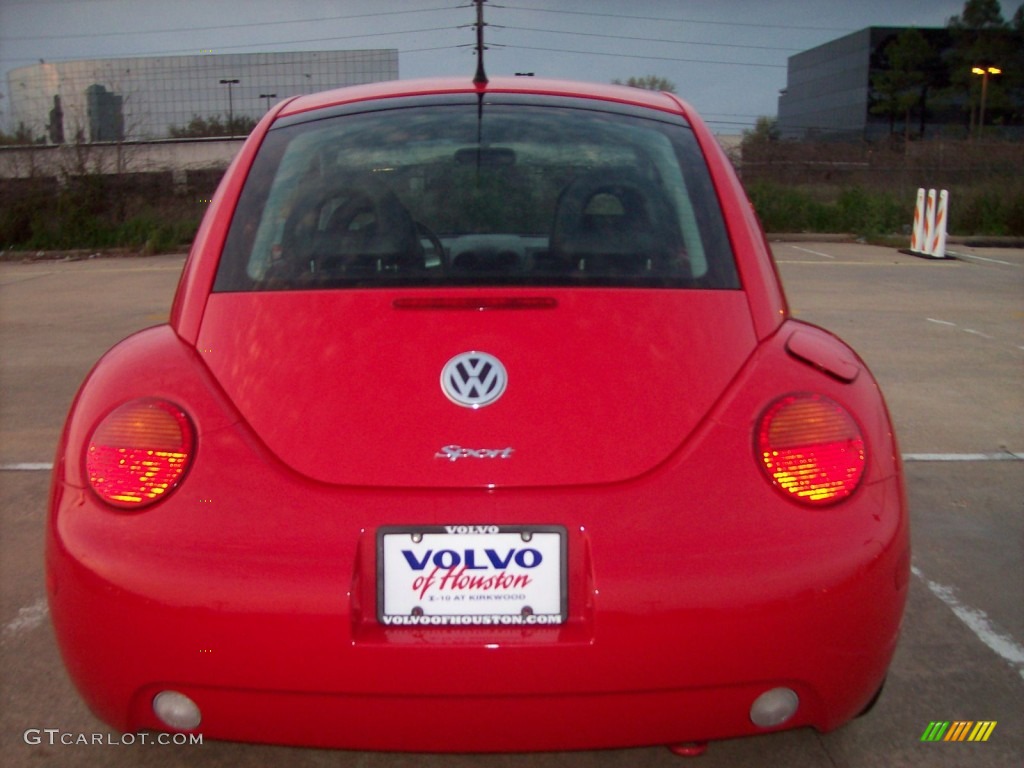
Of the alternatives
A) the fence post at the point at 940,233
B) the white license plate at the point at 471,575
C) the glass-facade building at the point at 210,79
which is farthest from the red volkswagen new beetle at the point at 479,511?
the glass-facade building at the point at 210,79

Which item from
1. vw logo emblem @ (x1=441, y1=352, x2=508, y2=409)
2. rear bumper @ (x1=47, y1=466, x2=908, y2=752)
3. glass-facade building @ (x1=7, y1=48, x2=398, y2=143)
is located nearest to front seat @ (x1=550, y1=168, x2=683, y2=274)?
vw logo emblem @ (x1=441, y1=352, x2=508, y2=409)

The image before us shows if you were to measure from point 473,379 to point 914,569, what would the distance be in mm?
2449

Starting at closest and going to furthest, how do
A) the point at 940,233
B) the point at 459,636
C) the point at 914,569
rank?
the point at 459,636 → the point at 914,569 → the point at 940,233

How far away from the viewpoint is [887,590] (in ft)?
6.44

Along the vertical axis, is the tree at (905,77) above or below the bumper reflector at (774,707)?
above

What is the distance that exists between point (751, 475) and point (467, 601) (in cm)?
58

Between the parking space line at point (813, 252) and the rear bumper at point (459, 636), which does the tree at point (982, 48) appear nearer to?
the parking space line at point (813, 252)

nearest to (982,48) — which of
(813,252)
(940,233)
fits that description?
(813,252)

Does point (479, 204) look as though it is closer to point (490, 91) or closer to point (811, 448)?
point (490, 91)

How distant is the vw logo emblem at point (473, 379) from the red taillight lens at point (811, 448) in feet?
1.70

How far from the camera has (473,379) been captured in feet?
6.55

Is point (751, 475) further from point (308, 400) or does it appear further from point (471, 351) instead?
point (308, 400)

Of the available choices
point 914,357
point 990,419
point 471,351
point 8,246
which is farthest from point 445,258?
point 8,246

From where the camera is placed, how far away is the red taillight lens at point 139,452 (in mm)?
1941
